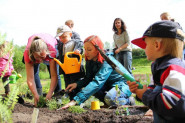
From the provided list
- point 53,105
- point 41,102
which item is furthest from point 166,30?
point 41,102

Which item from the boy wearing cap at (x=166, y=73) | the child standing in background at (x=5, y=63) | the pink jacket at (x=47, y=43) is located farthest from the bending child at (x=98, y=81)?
the boy wearing cap at (x=166, y=73)

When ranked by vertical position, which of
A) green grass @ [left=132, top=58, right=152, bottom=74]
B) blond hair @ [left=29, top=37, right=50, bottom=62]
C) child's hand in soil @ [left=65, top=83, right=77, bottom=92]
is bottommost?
green grass @ [left=132, top=58, right=152, bottom=74]

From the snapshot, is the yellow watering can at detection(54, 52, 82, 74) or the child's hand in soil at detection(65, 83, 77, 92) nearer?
the child's hand in soil at detection(65, 83, 77, 92)

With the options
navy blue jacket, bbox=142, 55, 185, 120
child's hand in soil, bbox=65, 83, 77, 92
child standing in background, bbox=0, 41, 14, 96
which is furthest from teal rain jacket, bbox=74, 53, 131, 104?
navy blue jacket, bbox=142, 55, 185, 120

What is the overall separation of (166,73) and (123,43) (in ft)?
12.3

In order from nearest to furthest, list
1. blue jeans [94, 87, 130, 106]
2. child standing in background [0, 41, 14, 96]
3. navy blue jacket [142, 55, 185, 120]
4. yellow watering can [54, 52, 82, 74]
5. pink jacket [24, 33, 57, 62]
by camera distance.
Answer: child standing in background [0, 41, 14, 96] < navy blue jacket [142, 55, 185, 120] < blue jeans [94, 87, 130, 106] < pink jacket [24, 33, 57, 62] < yellow watering can [54, 52, 82, 74]

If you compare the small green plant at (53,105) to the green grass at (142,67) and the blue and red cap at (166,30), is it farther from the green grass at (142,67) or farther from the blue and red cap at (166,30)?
the green grass at (142,67)

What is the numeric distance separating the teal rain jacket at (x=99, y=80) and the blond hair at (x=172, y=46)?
5.18ft

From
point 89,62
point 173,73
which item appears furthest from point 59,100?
point 173,73

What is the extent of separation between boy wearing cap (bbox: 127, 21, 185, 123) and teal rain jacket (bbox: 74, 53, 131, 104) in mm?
1297

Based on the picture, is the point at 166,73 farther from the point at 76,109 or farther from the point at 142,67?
the point at 142,67

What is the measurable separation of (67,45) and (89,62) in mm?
766

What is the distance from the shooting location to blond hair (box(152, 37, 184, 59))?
1477 millimetres

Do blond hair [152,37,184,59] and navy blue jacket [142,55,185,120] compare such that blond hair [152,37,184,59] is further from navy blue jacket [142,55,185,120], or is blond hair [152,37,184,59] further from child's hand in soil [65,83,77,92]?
child's hand in soil [65,83,77,92]
